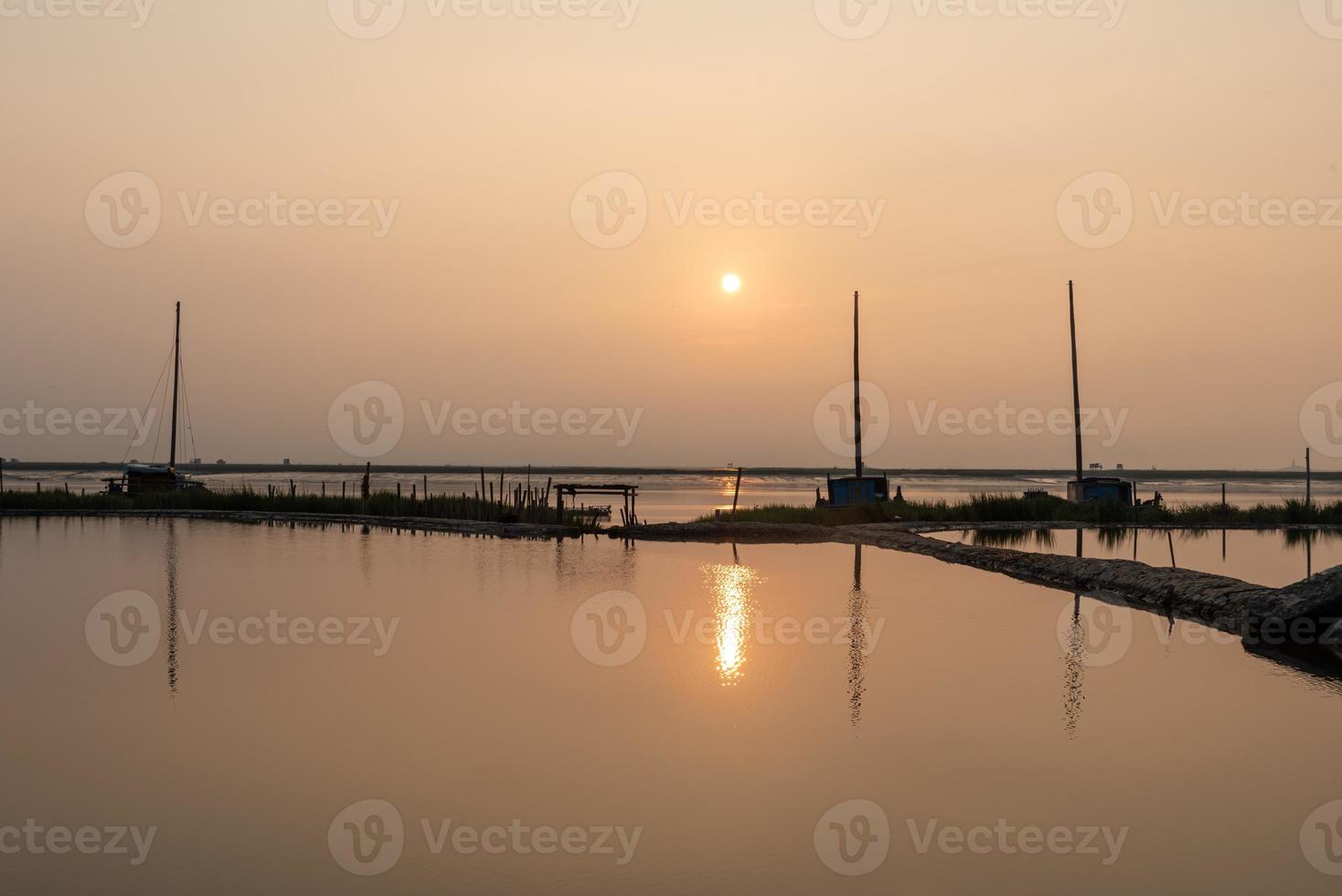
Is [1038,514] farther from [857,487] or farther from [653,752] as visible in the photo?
[653,752]

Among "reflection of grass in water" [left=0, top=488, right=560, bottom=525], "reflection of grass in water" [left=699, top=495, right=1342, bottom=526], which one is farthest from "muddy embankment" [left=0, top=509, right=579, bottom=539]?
"reflection of grass in water" [left=699, top=495, right=1342, bottom=526]

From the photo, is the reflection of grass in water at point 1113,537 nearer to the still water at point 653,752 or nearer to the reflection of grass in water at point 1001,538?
the reflection of grass in water at point 1001,538

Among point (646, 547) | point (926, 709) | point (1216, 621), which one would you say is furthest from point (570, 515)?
point (926, 709)

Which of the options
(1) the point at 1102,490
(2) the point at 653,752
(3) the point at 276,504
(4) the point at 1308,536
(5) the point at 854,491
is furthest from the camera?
(3) the point at 276,504

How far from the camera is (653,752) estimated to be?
452 inches

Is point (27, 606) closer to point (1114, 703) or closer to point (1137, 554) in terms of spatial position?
point (1114, 703)

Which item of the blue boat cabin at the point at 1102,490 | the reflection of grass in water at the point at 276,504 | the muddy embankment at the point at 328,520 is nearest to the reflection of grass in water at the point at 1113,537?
the blue boat cabin at the point at 1102,490

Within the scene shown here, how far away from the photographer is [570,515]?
48.8 m

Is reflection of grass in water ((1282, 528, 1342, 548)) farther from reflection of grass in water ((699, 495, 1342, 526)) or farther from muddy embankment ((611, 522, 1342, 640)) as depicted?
muddy embankment ((611, 522, 1342, 640))

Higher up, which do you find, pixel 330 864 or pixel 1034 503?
pixel 1034 503

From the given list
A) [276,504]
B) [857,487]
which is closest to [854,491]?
[857,487]

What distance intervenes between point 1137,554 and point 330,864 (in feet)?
96.3

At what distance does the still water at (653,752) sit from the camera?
27.4 ft

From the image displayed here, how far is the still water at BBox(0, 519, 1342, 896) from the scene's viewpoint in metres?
8.35
